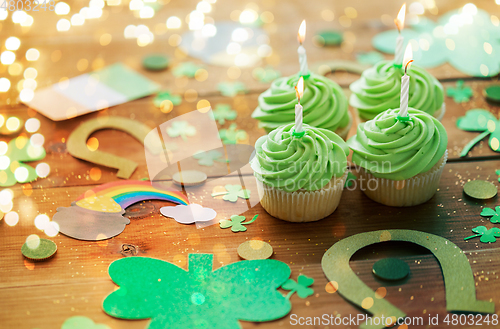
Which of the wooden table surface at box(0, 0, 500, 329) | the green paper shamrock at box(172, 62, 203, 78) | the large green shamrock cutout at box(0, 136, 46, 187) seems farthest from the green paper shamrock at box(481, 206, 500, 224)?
the large green shamrock cutout at box(0, 136, 46, 187)

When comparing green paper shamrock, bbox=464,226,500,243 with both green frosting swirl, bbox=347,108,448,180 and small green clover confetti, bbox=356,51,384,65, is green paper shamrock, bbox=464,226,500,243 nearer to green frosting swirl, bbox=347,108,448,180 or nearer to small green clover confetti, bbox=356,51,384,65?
green frosting swirl, bbox=347,108,448,180

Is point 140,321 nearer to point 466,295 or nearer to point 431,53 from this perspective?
point 466,295

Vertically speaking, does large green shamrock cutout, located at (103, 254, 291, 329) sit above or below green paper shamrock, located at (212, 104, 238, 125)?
below

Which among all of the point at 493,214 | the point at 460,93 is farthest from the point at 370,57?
the point at 493,214

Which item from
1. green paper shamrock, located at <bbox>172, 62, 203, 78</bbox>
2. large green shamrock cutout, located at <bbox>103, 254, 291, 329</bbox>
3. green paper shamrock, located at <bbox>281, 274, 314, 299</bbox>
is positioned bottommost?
large green shamrock cutout, located at <bbox>103, 254, 291, 329</bbox>

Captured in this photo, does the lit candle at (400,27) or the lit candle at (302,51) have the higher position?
the lit candle at (400,27)

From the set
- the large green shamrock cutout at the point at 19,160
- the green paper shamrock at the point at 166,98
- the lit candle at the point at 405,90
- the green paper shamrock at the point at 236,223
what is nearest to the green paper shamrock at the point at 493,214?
the lit candle at the point at 405,90

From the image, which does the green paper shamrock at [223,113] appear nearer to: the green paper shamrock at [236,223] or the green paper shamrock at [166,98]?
the green paper shamrock at [166,98]
